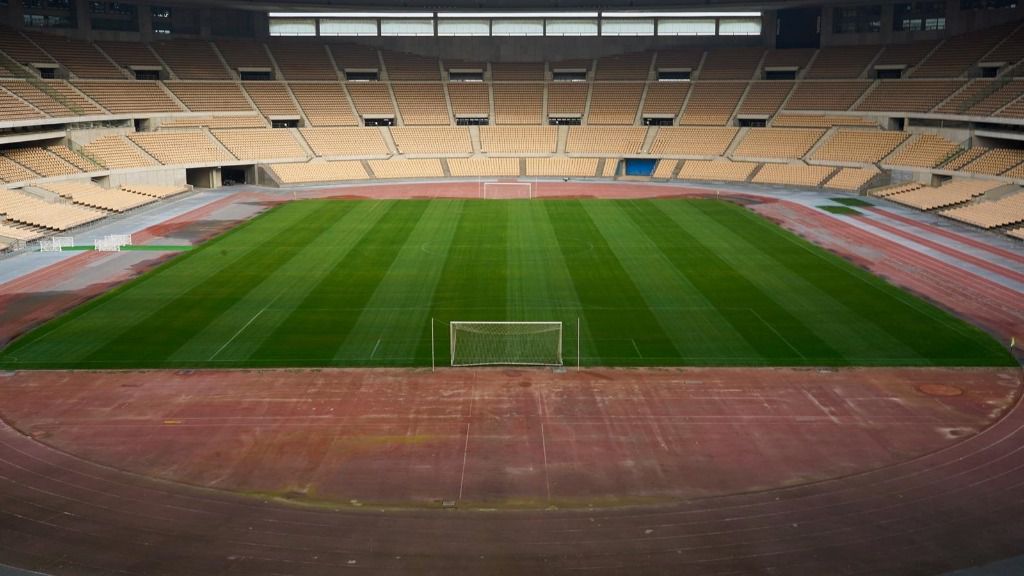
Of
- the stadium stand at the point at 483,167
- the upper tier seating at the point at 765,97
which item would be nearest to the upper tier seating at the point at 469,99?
the stadium stand at the point at 483,167

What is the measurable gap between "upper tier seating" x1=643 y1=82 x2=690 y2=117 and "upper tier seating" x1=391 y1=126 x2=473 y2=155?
15.9 metres

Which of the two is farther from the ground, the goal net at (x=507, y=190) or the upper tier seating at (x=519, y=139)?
the upper tier seating at (x=519, y=139)

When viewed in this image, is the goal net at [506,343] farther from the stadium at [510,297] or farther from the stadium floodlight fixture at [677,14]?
the stadium floodlight fixture at [677,14]

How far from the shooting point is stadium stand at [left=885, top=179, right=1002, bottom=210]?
5153cm

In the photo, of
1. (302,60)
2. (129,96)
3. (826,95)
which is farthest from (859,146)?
(129,96)

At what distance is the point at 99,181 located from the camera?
5694 cm

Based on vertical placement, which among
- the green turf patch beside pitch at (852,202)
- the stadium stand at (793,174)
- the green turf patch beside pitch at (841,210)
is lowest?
the green turf patch beside pitch at (841,210)

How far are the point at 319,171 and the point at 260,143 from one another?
16.7ft

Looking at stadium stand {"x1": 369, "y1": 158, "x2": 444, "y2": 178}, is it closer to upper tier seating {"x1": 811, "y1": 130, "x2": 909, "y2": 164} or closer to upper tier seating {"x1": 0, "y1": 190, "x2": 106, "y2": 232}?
upper tier seating {"x1": 0, "y1": 190, "x2": 106, "y2": 232}

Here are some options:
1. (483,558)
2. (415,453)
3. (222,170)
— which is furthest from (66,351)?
(222,170)

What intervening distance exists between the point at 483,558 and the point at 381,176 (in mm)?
56132

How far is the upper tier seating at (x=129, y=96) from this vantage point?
6303cm

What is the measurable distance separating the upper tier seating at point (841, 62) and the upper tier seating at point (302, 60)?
41.3 m

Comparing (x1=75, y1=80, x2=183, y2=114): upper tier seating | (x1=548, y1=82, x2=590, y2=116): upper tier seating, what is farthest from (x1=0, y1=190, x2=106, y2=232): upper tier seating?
(x1=548, y1=82, x2=590, y2=116): upper tier seating
